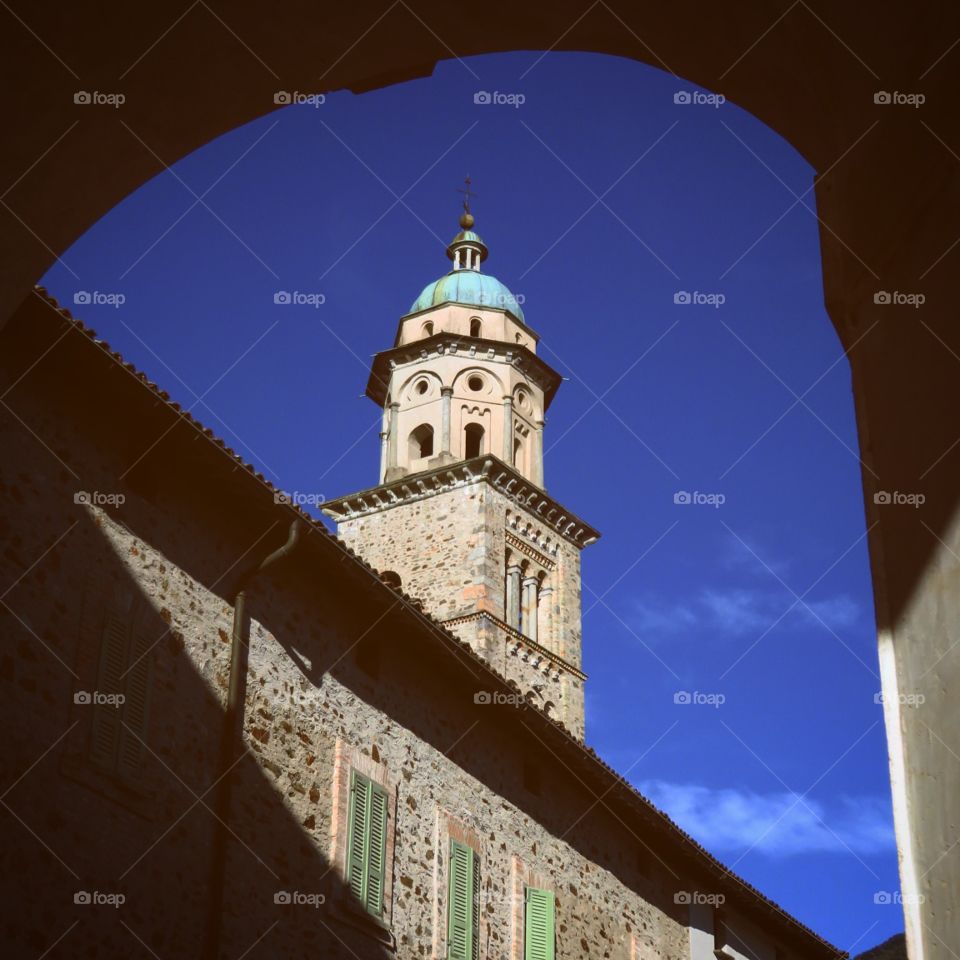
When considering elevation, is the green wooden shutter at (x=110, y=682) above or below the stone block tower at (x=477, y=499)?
below

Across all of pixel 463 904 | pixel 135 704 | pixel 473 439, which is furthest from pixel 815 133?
pixel 473 439

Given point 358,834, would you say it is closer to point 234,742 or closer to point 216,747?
point 234,742

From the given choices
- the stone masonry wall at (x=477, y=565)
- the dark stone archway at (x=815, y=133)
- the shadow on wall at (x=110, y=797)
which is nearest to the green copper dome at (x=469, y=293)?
the stone masonry wall at (x=477, y=565)

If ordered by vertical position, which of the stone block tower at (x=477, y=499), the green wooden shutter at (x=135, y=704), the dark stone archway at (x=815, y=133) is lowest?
the dark stone archway at (x=815, y=133)

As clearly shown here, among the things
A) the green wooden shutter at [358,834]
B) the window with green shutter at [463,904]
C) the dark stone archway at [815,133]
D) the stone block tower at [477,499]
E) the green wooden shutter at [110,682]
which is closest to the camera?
the dark stone archway at [815,133]

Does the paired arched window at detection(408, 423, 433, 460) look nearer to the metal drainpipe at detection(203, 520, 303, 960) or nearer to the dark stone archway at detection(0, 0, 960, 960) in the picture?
the metal drainpipe at detection(203, 520, 303, 960)

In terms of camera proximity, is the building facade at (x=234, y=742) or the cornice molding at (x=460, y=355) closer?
the building facade at (x=234, y=742)

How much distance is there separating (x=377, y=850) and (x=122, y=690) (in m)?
4.33

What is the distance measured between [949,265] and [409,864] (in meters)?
13.8

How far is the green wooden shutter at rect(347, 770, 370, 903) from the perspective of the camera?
14.7 meters

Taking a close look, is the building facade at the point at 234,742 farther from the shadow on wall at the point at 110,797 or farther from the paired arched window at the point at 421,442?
the paired arched window at the point at 421,442

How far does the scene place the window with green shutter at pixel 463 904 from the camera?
16.3 m

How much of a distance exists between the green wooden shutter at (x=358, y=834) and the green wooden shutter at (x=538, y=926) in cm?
369

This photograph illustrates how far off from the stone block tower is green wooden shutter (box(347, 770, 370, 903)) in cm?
1468
